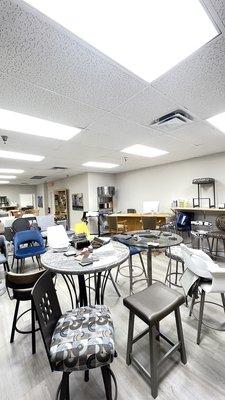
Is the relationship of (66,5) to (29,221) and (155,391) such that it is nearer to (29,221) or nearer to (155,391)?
(155,391)

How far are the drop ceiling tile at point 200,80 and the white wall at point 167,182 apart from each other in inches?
118

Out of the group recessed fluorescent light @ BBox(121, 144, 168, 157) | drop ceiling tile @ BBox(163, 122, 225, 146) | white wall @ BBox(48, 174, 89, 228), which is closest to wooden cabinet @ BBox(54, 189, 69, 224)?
white wall @ BBox(48, 174, 89, 228)

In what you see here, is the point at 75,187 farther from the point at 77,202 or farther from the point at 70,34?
the point at 70,34

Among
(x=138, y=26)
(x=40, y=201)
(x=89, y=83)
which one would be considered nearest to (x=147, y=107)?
(x=89, y=83)

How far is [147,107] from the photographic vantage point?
213cm

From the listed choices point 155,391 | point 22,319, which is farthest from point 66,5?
point 22,319

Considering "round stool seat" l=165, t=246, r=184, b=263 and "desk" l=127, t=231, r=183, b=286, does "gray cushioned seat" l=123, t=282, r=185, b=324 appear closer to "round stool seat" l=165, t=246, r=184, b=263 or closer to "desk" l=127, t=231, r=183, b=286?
"desk" l=127, t=231, r=183, b=286

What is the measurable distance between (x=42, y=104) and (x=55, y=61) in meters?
0.72

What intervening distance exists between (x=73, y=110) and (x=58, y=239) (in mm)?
1484

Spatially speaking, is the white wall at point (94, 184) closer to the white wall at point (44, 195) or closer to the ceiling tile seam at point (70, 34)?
the white wall at point (44, 195)

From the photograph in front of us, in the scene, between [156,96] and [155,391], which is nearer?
[155,391]

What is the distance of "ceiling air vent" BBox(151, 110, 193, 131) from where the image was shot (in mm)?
2363

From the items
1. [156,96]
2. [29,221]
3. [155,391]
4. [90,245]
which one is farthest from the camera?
[29,221]

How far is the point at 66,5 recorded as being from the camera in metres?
1.00
